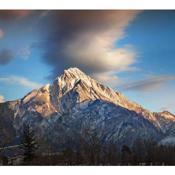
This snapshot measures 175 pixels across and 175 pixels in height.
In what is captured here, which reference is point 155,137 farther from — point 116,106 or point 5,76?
point 5,76

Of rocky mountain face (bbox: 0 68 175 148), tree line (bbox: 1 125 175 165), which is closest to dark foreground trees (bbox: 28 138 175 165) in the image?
tree line (bbox: 1 125 175 165)

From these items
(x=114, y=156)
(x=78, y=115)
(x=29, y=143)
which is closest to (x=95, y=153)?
(x=114, y=156)

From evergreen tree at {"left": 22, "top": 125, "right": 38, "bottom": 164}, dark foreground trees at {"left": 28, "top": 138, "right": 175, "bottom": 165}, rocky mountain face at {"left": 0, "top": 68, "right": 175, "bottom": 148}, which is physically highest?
rocky mountain face at {"left": 0, "top": 68, "right": 175, "bottom": 148}

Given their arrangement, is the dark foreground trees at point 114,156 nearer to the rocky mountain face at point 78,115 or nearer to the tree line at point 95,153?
the tree line at point 95,153

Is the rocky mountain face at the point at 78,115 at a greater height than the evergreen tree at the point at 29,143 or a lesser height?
greater

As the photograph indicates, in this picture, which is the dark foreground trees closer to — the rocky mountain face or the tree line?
the tree line

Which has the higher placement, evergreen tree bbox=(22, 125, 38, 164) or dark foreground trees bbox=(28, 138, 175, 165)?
evergreen tree bbox=(22, 125, 38, 164)

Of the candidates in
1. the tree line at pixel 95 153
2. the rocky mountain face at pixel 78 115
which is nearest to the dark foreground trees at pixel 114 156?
→ the tree line at pixel 95 153

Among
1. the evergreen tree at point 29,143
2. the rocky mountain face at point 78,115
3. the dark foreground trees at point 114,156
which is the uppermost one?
the rocky mountain face at point 78,115
